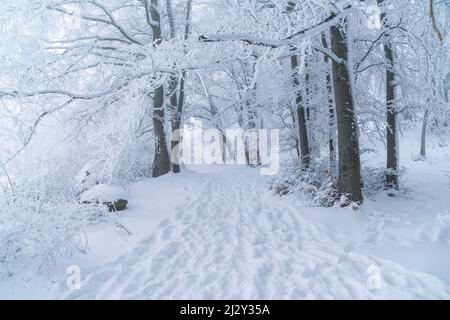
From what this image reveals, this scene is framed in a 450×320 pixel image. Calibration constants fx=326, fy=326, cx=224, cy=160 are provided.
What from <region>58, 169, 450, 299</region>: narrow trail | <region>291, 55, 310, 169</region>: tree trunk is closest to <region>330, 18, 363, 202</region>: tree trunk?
<region>58, 169, 450, 299</region>: narrow trail

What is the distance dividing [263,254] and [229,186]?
25.6 ft

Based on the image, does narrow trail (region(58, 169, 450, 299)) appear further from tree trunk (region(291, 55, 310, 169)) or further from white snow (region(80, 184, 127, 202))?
tree trunk (region(291, 55, 310, 169))

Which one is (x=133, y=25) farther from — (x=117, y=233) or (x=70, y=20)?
(x=117, y=233)

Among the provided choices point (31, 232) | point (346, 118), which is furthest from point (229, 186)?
point (31, 232)

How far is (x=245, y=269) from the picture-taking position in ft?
15.3

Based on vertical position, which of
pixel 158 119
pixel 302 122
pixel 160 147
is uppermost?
pixel 158 119

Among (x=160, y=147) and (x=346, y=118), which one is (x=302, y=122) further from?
(x=160, y=147)

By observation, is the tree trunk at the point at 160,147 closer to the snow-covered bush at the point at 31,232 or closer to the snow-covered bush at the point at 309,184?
the snow-covered bush at the point at 309,184

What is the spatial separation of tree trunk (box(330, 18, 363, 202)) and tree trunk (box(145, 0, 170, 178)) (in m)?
6.97

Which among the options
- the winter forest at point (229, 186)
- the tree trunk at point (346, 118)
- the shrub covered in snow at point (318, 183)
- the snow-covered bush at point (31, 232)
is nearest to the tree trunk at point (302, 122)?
the winter forest at point (229, 186)

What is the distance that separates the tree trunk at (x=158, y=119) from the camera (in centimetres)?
1227

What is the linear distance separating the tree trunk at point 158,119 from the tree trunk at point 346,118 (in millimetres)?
6966
